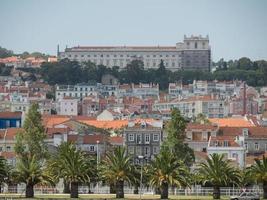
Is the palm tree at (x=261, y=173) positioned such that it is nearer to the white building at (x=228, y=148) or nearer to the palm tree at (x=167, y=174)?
the palm tree at (x=167, y=174)

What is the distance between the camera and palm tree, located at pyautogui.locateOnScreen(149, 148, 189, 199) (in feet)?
269

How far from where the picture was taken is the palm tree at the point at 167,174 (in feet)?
269

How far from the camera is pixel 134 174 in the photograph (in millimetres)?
85125

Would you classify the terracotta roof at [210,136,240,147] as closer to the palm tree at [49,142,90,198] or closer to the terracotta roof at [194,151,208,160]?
the terracotta roof at [194,151,208,160]

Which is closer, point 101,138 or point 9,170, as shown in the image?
point 9,170

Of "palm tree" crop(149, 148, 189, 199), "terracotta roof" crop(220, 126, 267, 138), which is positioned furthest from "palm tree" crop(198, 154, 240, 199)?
"terracotta roof" crop(220, 126, 267, 138)

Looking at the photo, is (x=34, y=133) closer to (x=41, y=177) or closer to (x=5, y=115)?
(x=41, y=177)

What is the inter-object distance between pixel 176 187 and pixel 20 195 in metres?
9.88

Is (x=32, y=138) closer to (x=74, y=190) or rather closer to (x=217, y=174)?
(x=74, y=190)

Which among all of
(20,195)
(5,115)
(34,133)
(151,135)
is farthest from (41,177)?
(5,115)

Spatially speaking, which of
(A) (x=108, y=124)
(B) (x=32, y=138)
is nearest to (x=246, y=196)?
(B) (x=32, y=138)

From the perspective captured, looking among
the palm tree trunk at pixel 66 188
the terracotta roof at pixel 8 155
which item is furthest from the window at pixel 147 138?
the palm tree trunk at pixel 66 188

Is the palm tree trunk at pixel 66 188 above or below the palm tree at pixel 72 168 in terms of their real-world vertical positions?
below

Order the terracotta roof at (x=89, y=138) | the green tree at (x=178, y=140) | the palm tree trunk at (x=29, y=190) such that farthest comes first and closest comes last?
the terracotta roof at (x=89, y=138), the green tree at (x=178, y=140), the palm tree trunk at (x=29, y=190)
